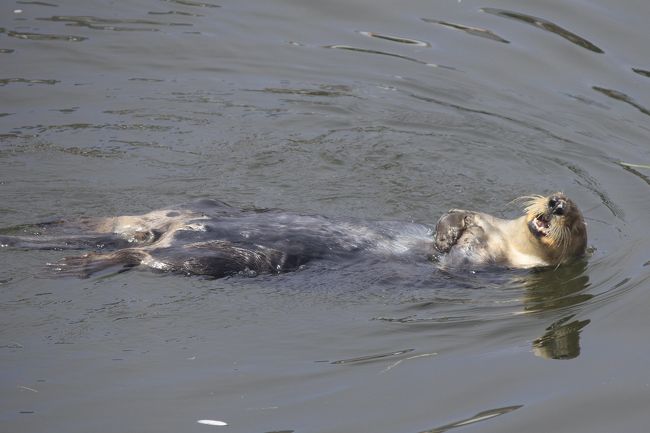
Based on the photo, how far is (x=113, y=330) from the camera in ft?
19.2

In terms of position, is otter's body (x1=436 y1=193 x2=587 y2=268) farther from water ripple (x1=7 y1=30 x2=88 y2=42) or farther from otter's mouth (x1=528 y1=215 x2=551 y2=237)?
water ripple (x1=7 y1=30 x2=88 y2=42)

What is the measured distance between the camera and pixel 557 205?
6.38 meters

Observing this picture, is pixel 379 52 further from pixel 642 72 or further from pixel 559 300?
pixel 559 300

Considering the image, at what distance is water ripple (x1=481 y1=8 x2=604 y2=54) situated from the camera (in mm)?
10598

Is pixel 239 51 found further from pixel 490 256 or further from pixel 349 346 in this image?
pixel 349 346

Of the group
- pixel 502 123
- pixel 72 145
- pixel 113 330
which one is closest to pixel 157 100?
pixel 72 145

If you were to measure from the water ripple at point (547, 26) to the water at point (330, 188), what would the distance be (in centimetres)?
3

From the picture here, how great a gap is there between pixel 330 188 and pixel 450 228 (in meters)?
1.52

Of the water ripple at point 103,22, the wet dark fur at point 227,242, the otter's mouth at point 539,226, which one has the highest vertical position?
the water ripple at point 103,22

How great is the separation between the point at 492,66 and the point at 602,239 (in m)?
3.43

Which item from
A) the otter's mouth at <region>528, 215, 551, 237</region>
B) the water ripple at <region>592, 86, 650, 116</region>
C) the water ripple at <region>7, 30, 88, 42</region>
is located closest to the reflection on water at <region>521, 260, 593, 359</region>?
the otter's mouth at <region>528, 215, 551, 237</region>

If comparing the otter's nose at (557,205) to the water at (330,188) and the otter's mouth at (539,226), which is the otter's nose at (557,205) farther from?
the water at (330,188)

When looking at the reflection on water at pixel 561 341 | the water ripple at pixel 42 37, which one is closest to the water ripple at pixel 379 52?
the water ripple at pixel 42 37

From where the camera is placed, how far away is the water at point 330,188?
529 centimetres
